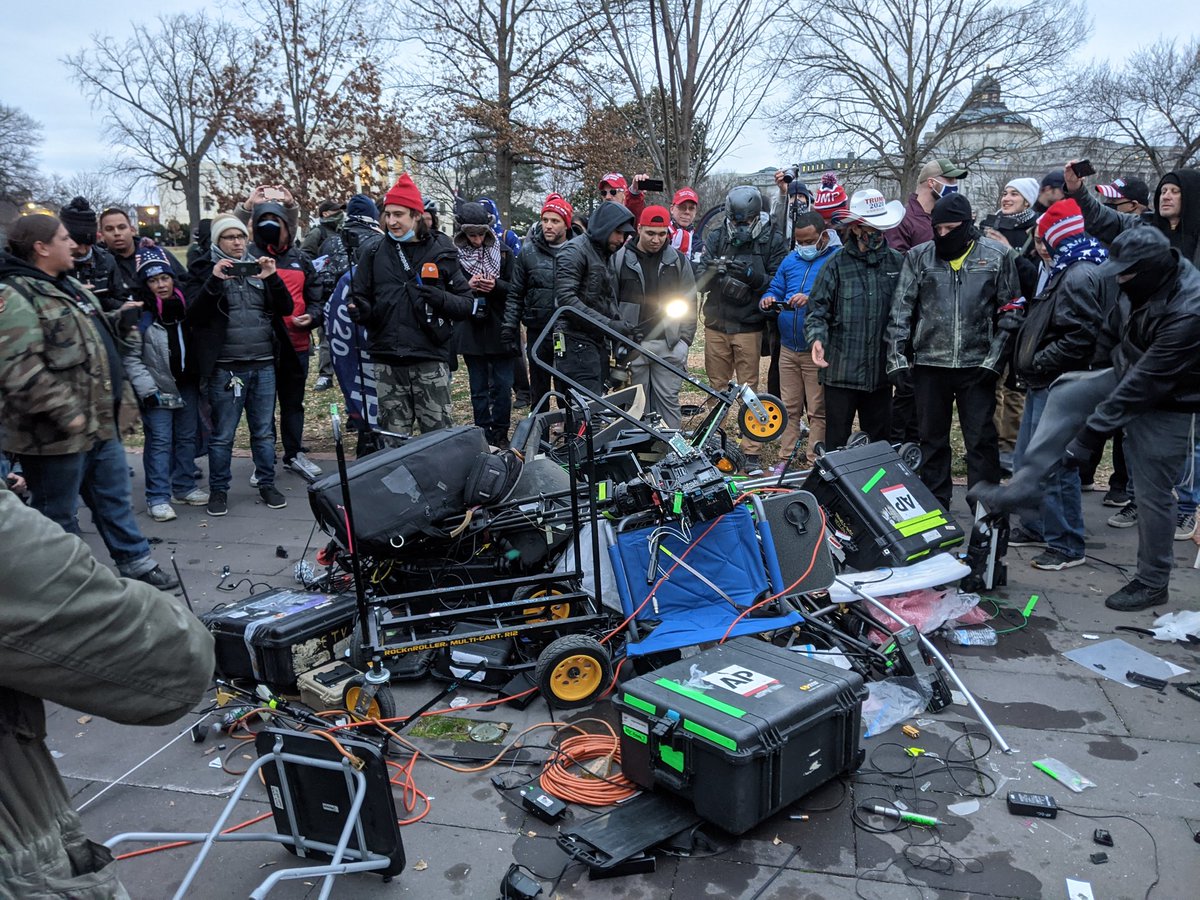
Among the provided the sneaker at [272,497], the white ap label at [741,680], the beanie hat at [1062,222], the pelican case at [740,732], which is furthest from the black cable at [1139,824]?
the sneaker at [272,497]

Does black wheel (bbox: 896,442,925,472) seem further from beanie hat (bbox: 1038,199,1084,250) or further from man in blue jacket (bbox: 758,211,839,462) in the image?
beanie hat (bbox: 1038,199,1084,250)

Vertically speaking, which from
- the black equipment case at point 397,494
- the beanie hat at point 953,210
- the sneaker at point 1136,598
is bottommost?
the sneaker at point 1136,598

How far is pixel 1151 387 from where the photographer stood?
461 centimetres

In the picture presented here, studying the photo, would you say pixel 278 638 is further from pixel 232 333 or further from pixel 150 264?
pixel 150 264

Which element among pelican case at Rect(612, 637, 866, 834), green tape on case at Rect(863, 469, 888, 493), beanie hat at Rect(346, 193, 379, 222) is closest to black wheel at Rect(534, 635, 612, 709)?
pelican case at Rect(612, 637, 866, 834)

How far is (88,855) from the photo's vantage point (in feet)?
5.27

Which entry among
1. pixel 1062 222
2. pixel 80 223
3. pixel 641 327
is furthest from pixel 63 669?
pixel 80 223

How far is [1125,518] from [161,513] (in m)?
7.28

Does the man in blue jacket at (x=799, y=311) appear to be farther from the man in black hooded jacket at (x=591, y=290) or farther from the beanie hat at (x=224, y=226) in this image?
the beanie hat at (x=224, y=226)

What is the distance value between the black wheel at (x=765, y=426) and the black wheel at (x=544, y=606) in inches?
83.5

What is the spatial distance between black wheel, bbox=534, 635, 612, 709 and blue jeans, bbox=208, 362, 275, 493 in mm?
3961

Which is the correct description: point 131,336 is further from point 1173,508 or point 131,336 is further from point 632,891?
point 1173,508

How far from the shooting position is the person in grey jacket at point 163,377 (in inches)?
251

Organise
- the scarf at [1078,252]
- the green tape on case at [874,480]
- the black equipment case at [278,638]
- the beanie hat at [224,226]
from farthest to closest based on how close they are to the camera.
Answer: the beanie hat at [224,226] → the scarf at [1078,252] → the green tape on case at [874,480] → the black equipment case at [278,638]
